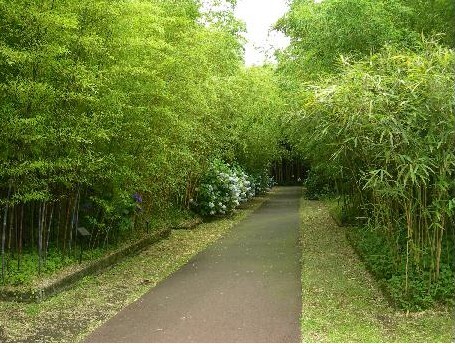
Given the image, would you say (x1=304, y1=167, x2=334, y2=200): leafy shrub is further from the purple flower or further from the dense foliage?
the dense foliage

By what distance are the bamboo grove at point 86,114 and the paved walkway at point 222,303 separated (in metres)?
1.30

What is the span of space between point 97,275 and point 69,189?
106cm

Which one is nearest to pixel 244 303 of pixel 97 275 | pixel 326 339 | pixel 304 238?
pixel 326 339

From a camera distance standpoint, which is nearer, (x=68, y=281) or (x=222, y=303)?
(x=222, y=303)

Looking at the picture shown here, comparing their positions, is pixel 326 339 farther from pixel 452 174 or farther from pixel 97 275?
pixel 97 275

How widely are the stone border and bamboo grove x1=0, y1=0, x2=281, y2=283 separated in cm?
25

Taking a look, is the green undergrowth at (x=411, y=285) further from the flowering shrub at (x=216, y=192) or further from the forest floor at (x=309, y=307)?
the flowering shrub at (x=216, y=192)

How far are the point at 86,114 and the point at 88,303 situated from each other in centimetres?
197

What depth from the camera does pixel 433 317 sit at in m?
4.10

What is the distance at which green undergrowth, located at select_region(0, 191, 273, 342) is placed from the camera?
Answer: 13.0 feet

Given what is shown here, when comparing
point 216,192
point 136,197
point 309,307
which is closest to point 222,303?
point 309,307

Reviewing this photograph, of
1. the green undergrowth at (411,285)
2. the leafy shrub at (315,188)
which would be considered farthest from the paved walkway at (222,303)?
the leafy shrub at (315,188)

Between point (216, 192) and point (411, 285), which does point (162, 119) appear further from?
point (216, 192)

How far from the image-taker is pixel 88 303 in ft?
15.6
